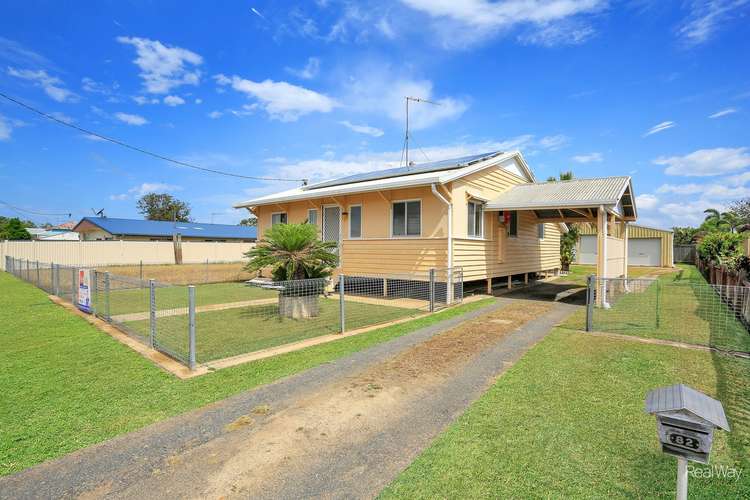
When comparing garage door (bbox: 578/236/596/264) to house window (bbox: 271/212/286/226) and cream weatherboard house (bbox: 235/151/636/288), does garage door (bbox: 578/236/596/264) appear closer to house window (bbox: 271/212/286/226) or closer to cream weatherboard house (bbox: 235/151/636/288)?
cream weatherboard house (bbox: 235/151/636/288)

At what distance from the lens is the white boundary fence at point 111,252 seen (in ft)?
79.4

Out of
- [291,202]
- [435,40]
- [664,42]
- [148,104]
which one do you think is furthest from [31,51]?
[664,42]

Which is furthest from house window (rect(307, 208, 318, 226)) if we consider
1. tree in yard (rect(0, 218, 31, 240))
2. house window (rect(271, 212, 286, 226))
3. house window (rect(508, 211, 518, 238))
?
tree in yard (rect(0, 218, 31, 240))

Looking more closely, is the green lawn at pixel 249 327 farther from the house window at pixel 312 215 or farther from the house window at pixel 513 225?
the house window at pixel 513 225

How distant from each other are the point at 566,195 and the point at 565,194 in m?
0.16

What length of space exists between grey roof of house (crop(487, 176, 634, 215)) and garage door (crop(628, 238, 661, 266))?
18633mm

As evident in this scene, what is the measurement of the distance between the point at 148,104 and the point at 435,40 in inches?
691

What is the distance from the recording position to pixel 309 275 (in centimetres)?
864

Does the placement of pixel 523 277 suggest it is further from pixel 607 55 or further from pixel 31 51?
pixel 31 51

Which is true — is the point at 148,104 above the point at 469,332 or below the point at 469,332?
above

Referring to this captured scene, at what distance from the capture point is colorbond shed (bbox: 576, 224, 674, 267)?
27.4m

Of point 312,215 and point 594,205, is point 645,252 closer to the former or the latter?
point 594,205

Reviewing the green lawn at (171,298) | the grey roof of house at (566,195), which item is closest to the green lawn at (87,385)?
the green lawn at (171,298)

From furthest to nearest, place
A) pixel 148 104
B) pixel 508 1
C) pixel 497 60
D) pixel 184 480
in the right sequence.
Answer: pixel 148 104 → pixel 497 60 → pixel 508 1 → pixel 184 480
